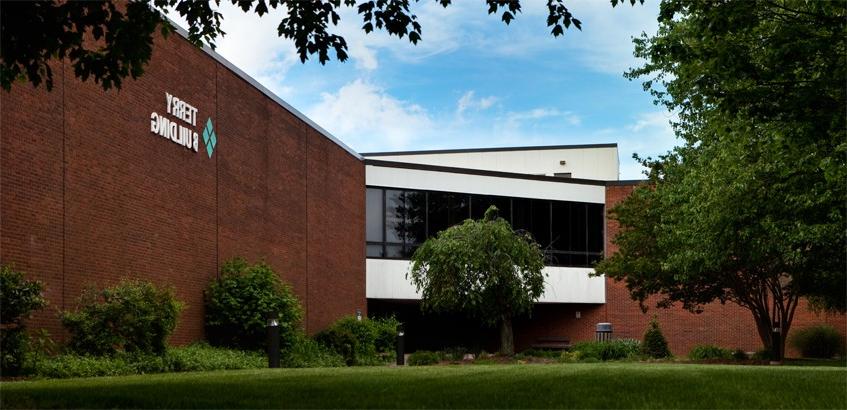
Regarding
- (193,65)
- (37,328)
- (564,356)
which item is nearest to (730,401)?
(37,328)

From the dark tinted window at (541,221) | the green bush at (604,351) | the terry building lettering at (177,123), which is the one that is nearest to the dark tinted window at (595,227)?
the dark tinted window at (541,221)

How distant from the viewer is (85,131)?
20391mm

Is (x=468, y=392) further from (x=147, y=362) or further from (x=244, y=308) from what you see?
(x=244, y=308)

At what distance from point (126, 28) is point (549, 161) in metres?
43.6

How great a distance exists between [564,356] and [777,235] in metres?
10.3

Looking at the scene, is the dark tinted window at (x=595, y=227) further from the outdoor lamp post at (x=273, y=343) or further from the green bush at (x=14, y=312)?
the green bush at (x=14, y=312)

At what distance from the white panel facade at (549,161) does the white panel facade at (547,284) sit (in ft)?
34.4

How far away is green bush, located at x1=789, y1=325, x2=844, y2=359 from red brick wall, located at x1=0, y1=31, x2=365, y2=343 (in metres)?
16.6

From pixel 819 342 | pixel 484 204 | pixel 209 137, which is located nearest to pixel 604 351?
pixel 819 342

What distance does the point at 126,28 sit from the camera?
39.4 ft

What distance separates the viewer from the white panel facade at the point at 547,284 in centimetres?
4000

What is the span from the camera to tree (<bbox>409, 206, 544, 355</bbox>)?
31.2 m

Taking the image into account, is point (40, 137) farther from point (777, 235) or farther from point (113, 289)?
point (777, 235)

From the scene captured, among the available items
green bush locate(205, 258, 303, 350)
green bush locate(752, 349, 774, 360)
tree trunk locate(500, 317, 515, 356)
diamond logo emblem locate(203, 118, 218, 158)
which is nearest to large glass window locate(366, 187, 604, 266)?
tree trunk locate(500, 317, 515, 356)
